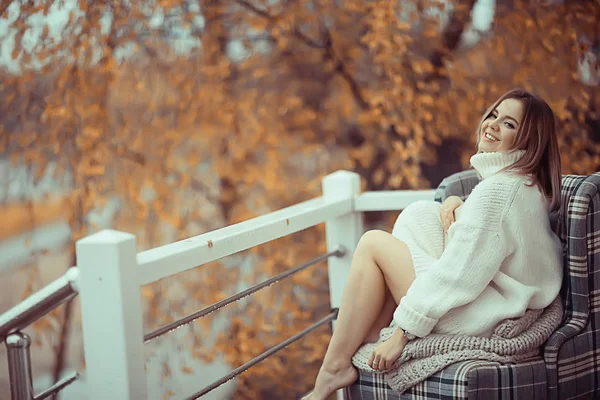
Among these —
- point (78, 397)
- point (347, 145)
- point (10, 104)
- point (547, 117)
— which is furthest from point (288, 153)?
point (547, 117)

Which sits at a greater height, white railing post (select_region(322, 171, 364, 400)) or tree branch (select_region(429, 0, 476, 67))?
tree branch (select_region(429, 0, 476, 67))

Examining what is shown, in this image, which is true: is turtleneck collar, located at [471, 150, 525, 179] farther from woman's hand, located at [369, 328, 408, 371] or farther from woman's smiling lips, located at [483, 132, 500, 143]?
woman's hand, located at [369, 328, 408, 371]

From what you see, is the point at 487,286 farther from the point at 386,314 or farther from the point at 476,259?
the point at 386,314

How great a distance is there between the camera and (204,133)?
354 centimetres

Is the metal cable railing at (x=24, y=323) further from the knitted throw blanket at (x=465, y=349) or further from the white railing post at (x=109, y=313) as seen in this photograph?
the knitted throw blanket at (x=465, y=349)

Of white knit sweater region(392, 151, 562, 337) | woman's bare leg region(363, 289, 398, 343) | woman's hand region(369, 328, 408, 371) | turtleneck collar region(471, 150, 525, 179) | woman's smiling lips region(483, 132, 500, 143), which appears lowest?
woman's hand region(369, 328, 408, 371)

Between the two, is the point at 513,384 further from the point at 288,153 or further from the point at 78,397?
the point at 78,397

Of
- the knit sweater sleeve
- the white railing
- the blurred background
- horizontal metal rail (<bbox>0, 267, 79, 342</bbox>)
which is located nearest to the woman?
the knit sweater sleeve

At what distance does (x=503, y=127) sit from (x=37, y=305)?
1056 mm

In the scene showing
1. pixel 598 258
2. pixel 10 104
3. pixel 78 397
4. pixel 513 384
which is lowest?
pixel 78 397

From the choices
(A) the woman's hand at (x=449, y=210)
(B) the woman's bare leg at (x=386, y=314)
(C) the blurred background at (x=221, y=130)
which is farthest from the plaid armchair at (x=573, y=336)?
(C) the blurred background at (x=221, y=130)

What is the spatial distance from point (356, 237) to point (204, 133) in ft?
4.96

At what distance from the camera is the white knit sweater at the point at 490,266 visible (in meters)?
1.50

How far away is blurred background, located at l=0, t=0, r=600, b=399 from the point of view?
3299 millimetres
